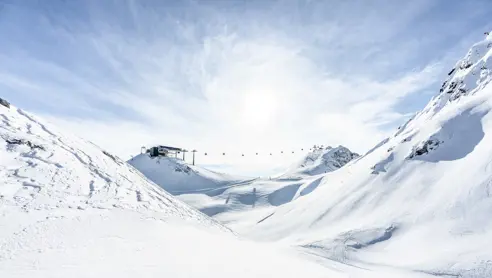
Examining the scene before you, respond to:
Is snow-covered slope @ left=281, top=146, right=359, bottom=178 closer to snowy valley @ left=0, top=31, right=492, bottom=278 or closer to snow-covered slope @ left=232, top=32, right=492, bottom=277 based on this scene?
snowy valley @ left=0, top=31, right=492, bottom=278

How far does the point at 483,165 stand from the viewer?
3534cm

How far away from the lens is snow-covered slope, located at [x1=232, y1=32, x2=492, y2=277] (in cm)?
2873

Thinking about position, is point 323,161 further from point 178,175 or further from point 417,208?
point 417,208

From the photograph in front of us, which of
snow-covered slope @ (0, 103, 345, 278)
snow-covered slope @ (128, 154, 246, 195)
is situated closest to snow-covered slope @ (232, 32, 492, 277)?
snow-covered slope @ (0, 103, 345, 278)

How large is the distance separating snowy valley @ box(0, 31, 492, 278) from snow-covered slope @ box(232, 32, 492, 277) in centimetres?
17

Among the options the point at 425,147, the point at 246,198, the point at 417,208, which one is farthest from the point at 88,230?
the point at 246,198

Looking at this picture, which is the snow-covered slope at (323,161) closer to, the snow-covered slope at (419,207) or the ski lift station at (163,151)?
the ski lift station at (163,151)

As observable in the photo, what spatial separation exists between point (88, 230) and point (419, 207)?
3573cm

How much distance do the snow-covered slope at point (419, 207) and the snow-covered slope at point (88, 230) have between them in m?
14.4

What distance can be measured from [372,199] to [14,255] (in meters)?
41.3

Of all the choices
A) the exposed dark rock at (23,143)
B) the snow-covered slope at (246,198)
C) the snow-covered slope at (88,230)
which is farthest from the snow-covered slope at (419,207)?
the exposed dark rock at (23,143)

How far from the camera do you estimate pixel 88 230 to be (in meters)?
10.8

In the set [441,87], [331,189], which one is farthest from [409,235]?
[441,87]

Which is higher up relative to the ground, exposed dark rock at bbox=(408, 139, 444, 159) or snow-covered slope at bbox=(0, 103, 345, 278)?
exposed dark rock at bbox=(408, 139, 444, 159)
